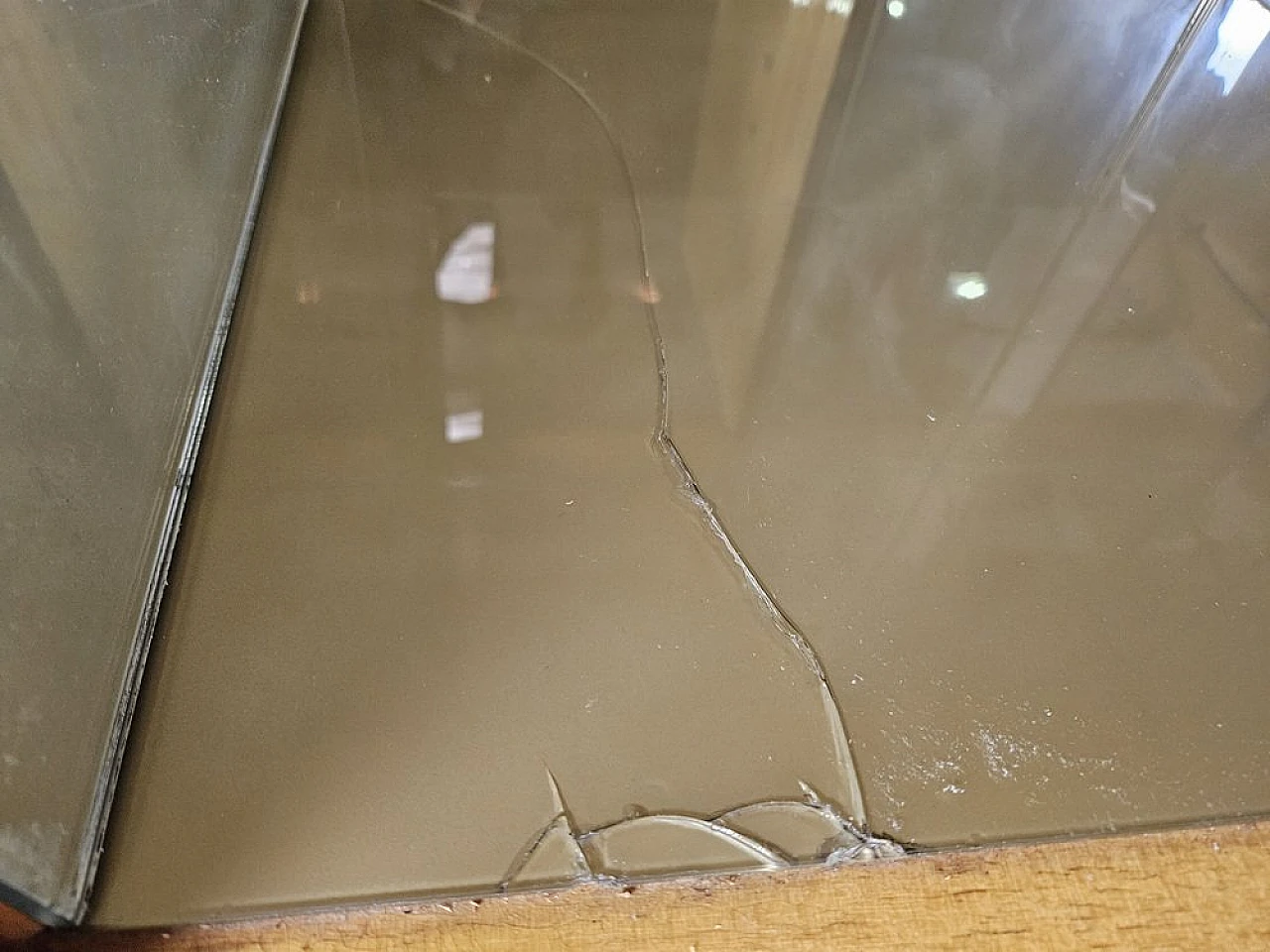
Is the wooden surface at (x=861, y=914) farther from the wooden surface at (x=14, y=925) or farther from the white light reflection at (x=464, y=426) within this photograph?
the white light reflection at (x=464, y=426)

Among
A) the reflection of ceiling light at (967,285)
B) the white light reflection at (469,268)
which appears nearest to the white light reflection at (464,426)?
the white light reflection at (469,268)

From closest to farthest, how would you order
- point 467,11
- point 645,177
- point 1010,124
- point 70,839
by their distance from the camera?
point 70,839
point 645,177
point 1010,124
point 467,11

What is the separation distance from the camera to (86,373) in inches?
38.5

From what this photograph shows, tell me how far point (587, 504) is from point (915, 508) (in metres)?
0.39

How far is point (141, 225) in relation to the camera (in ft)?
3.67

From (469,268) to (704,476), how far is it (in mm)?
490

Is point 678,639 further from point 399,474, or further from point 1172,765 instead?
point 1172,765

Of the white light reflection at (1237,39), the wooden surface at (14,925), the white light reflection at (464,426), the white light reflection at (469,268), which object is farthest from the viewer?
the white light reflection at (1237,39)

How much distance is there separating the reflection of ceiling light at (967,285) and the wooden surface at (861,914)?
79 cm

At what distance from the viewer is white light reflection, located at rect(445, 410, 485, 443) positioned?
47.6 inches

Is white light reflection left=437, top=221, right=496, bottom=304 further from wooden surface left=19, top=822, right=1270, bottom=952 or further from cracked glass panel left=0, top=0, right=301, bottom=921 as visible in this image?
wooden surface left=19, top=822, right=1270, bottom=952

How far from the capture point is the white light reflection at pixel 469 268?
136cm

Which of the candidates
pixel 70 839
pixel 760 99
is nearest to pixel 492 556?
pixel 70 839

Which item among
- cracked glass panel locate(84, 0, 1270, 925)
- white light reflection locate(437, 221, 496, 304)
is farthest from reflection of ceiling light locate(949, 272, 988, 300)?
white light reflection locate(437, 221, 496, 304)
